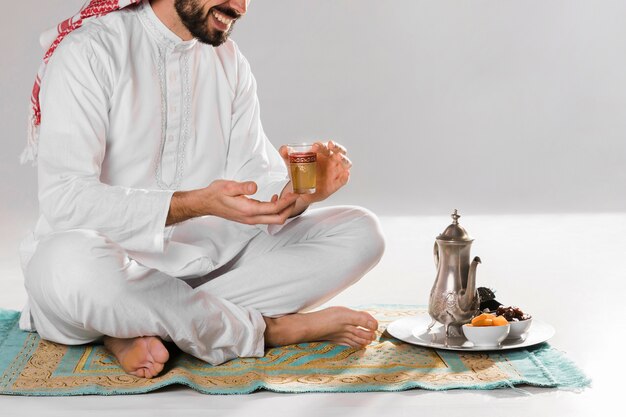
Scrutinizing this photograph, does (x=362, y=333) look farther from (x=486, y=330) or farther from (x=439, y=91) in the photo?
(x=439, y=91)

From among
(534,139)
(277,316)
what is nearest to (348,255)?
(277,316)

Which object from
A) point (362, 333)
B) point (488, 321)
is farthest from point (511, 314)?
point (362, 333)

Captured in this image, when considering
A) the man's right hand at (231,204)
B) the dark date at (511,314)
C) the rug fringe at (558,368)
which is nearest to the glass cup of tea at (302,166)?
the man's right hand at (231,204)

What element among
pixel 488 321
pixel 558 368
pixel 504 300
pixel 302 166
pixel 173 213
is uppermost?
pixel 302 166

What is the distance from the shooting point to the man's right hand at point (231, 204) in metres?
2.81

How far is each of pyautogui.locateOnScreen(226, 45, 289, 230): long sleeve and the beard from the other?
0.30 meters

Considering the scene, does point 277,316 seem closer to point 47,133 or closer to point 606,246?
point 47,133

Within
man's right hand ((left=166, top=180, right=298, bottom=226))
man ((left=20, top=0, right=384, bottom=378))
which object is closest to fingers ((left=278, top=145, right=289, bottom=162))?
man ((left=20, top=0, right=384, bottom=378))

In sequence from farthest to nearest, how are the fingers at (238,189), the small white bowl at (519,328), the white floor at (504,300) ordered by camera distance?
the small white bowl at (519,328) < the fingers at (238,189) < the white floor at (504,300)

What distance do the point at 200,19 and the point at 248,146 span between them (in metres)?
0.48

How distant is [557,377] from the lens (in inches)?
114

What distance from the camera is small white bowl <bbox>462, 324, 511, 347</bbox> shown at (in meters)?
3.04

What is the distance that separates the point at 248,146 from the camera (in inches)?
141

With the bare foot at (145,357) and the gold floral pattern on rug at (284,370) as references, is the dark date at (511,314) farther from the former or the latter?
the bare foot at (145,357)
